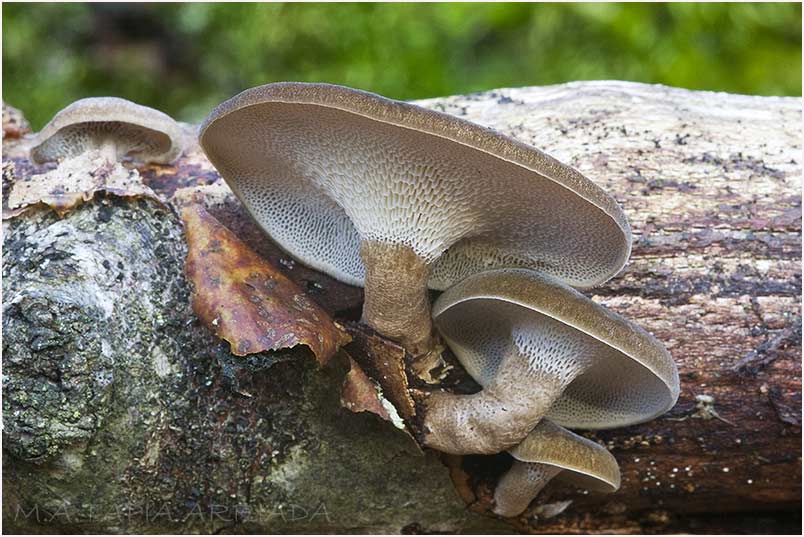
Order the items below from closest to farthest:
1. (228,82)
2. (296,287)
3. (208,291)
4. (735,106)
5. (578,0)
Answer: (208,291)
(296,287)
(735,106)
(578,0)
(228,82)

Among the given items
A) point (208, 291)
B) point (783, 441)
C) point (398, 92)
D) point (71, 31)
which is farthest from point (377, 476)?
point (71, 31)

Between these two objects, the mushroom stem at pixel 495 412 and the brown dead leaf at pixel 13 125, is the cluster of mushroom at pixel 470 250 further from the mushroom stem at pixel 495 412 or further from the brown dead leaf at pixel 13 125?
the brown dead leaf at pixel 13 125

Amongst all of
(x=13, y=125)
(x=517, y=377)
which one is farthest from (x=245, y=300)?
(x=13, y=125)

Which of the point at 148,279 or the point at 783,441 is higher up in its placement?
the point at 148,279

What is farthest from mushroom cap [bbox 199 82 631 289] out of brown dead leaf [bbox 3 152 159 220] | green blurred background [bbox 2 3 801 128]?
green blurred background [bbox 2 3 801 128]

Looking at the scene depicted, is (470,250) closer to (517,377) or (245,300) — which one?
(517,377)

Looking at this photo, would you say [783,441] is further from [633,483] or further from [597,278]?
[597,278]
